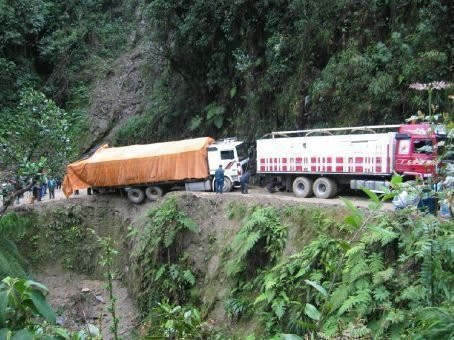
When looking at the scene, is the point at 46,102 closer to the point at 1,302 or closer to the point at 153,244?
the point at 153,244

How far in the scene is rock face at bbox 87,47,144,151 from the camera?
2942 centimetres

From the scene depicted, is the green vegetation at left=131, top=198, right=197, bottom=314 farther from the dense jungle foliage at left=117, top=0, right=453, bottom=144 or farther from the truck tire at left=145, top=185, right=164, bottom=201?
the dense jungle foliage at left=117, top=0, right=453, bottom=144

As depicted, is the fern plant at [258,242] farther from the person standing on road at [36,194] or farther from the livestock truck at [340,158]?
the person standing on road at [36,194]

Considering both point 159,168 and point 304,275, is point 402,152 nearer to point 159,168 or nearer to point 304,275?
point 304,275

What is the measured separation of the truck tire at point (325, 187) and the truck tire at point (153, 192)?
7067 mm

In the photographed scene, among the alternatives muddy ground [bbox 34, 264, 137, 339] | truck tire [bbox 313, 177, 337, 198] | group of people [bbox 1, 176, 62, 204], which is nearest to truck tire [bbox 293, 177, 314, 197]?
truck tire [bbox 313, 177, 337, 198]

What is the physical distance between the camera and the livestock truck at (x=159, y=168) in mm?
19172

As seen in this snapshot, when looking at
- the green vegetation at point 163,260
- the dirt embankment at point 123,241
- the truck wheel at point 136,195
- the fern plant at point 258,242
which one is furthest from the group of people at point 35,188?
the fern plant at point 258,242

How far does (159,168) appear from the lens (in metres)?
19.4

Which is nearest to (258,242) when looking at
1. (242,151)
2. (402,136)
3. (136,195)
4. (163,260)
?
(163,260)

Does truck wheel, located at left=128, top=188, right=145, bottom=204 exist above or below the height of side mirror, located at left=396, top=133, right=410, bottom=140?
below

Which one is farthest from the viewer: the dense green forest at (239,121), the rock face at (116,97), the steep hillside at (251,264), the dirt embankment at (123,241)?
the rock face at (116,97)

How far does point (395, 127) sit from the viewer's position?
15.3 meters

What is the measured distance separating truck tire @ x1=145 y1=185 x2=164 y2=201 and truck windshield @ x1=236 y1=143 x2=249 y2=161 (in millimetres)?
3918
